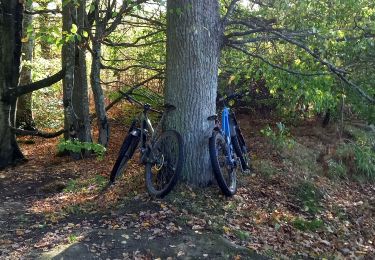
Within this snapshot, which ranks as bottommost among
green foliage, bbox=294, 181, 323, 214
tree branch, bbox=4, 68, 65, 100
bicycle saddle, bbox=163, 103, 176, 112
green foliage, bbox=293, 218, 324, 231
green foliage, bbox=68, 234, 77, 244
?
green foliage, bbox=293, 218, 324, 231

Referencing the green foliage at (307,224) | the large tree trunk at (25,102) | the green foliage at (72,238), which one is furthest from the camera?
the large tree trunk at (25,102)

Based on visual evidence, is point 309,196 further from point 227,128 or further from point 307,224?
point 227,128

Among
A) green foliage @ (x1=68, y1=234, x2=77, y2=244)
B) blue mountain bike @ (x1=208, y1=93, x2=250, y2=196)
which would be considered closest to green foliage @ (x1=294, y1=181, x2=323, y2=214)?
blue mountain bike @ (x1=208, y1=93, x2=250, y2=196)

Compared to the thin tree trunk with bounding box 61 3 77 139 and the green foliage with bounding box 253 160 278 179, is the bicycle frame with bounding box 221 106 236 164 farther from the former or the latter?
the thin tree trunk with bounding box 61 3 77 139

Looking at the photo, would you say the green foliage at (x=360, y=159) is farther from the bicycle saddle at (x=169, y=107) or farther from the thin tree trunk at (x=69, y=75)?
the thin tree trunk at (x=69, y=75)

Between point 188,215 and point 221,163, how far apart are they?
4.50 ft

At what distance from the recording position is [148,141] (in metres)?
7.04

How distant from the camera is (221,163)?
731cm

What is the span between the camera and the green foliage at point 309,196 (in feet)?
25.4

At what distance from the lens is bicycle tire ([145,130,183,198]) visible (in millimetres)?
6734

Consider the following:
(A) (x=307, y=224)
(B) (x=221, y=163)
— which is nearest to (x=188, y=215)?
(B) (x=221, y=163)

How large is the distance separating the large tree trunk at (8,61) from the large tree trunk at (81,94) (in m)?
1.30

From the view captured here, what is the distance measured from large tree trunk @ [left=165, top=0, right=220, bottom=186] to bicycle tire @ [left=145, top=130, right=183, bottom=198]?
26 cm

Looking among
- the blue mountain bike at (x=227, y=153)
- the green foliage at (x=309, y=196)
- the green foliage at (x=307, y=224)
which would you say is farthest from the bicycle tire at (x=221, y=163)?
the green foliage at (x=309, y=196)
